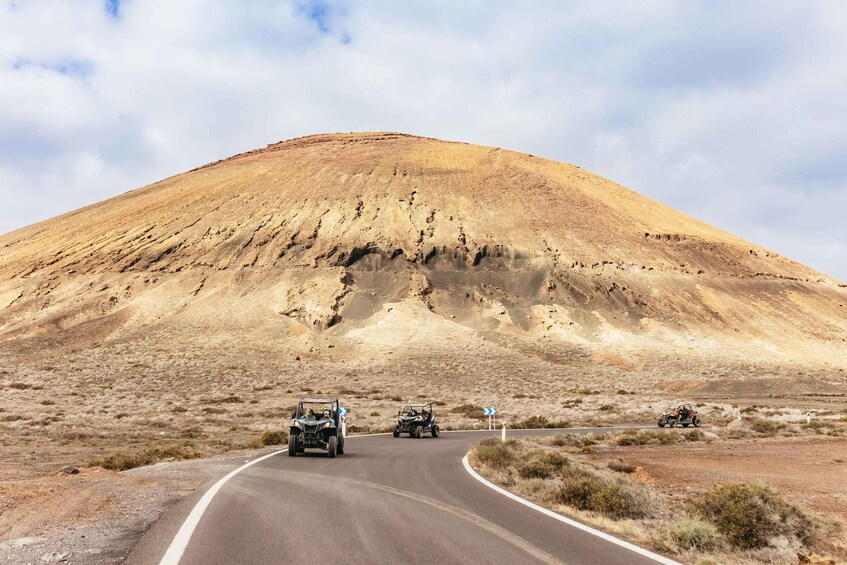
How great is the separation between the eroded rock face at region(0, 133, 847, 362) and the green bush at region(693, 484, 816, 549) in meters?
60.3

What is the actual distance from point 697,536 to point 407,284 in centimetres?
6966

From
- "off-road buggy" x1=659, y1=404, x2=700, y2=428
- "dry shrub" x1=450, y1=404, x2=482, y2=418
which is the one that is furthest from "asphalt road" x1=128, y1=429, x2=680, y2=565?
"dry shrub" x1=450, y1=404, x2=482, y2=418

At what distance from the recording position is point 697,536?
25.5 feet

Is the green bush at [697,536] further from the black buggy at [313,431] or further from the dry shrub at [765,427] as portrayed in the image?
the dry shrub at [765,427]

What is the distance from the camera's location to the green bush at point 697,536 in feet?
25.2

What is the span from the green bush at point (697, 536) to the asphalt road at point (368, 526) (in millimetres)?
872

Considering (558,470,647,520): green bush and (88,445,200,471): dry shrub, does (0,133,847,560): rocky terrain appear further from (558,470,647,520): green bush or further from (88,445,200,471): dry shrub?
(558,470,647,520): green bush

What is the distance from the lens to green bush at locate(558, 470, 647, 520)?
32.5 feet

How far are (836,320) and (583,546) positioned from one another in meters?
89.4

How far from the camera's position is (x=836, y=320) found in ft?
269

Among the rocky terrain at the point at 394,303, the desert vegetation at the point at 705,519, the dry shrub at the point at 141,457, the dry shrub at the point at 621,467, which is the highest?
the rocky terrain at the point at 394,303

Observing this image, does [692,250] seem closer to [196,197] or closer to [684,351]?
[684,351]

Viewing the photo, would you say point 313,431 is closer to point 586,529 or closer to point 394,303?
point 586,529

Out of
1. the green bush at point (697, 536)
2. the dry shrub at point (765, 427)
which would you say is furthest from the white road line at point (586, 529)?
the dry shrub at point (765, 427)
